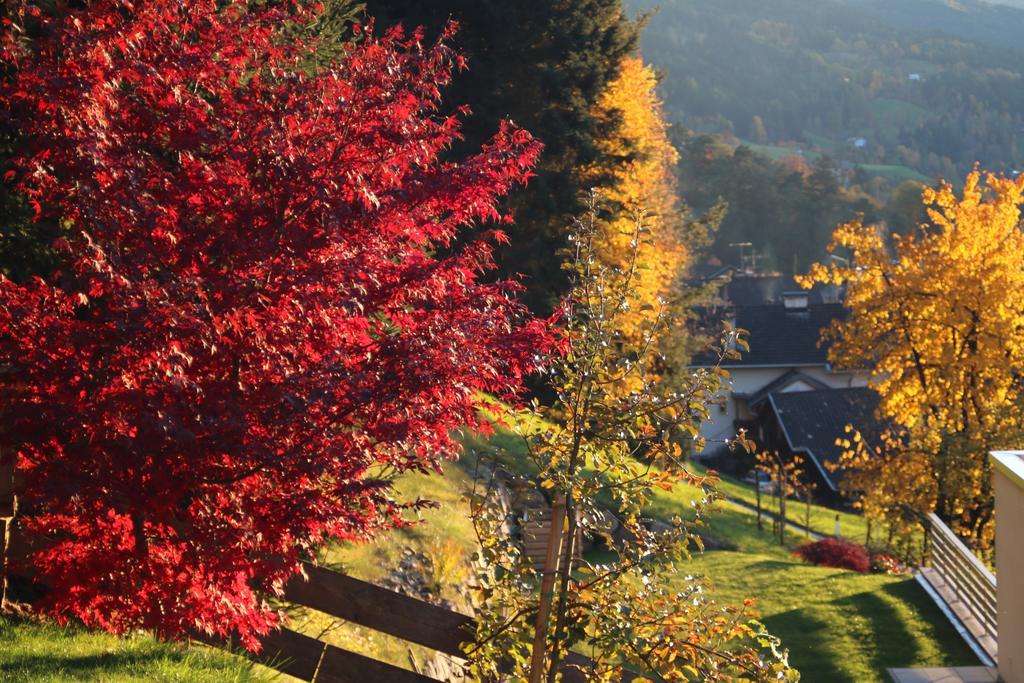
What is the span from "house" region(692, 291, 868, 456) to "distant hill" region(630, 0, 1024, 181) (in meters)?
79.2

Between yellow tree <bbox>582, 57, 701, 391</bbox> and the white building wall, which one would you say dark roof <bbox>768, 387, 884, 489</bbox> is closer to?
the white building wall

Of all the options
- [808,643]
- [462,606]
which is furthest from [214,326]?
[808,643]

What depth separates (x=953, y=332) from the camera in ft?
62.5

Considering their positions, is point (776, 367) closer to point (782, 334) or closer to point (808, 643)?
point (782, 334)

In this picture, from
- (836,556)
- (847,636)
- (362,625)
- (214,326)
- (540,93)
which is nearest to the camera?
(214,326)

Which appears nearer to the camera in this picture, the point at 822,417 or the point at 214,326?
the point at 214,326

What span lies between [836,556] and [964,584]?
805 centimetres

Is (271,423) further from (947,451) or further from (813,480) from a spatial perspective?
(813,480)

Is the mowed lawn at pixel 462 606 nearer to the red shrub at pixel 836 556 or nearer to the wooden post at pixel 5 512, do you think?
the wooden post at pixel 5 512

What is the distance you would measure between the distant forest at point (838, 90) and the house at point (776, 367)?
43893mm

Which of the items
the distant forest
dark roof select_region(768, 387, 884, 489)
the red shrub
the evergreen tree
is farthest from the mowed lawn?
the distant forest

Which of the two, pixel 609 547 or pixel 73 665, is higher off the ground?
pixel 609 547

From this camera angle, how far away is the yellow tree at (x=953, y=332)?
1805cm

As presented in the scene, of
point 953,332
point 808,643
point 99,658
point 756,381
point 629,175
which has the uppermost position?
point 629,175
